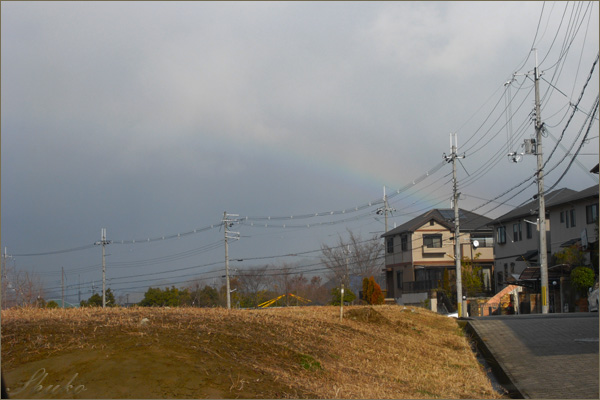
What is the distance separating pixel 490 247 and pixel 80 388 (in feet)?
206

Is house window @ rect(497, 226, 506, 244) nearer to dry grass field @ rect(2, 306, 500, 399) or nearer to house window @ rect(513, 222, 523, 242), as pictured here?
house window @ rect(513, 222, 523, 242)

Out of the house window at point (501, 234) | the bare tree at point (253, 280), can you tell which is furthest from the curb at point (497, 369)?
the bare tree at point (253, 280)

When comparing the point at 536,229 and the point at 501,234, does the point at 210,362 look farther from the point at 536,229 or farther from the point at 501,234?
the point at 501,234

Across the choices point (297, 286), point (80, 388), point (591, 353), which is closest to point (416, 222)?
point (297, 286)

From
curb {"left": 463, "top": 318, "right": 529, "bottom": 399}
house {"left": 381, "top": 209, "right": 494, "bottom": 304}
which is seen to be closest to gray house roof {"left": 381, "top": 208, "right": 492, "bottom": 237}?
house {"left": 381, "top": 209, "right": 494, "bottom": 304}

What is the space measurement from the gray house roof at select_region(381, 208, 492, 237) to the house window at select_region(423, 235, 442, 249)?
1409mm

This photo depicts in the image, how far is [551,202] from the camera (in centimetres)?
4991

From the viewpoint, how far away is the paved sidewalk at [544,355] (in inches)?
460

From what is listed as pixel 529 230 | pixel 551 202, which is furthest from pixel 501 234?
pixel 551 202

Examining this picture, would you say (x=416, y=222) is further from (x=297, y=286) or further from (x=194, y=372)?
(x=194, y=372)

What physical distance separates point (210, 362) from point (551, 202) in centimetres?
4580

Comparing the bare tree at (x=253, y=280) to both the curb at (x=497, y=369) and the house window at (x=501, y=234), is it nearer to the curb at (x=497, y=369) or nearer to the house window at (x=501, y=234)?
the house window at (x=501, y=234)

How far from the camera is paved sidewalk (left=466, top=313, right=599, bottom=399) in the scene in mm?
11695

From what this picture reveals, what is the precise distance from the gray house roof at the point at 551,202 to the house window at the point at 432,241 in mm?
8626
